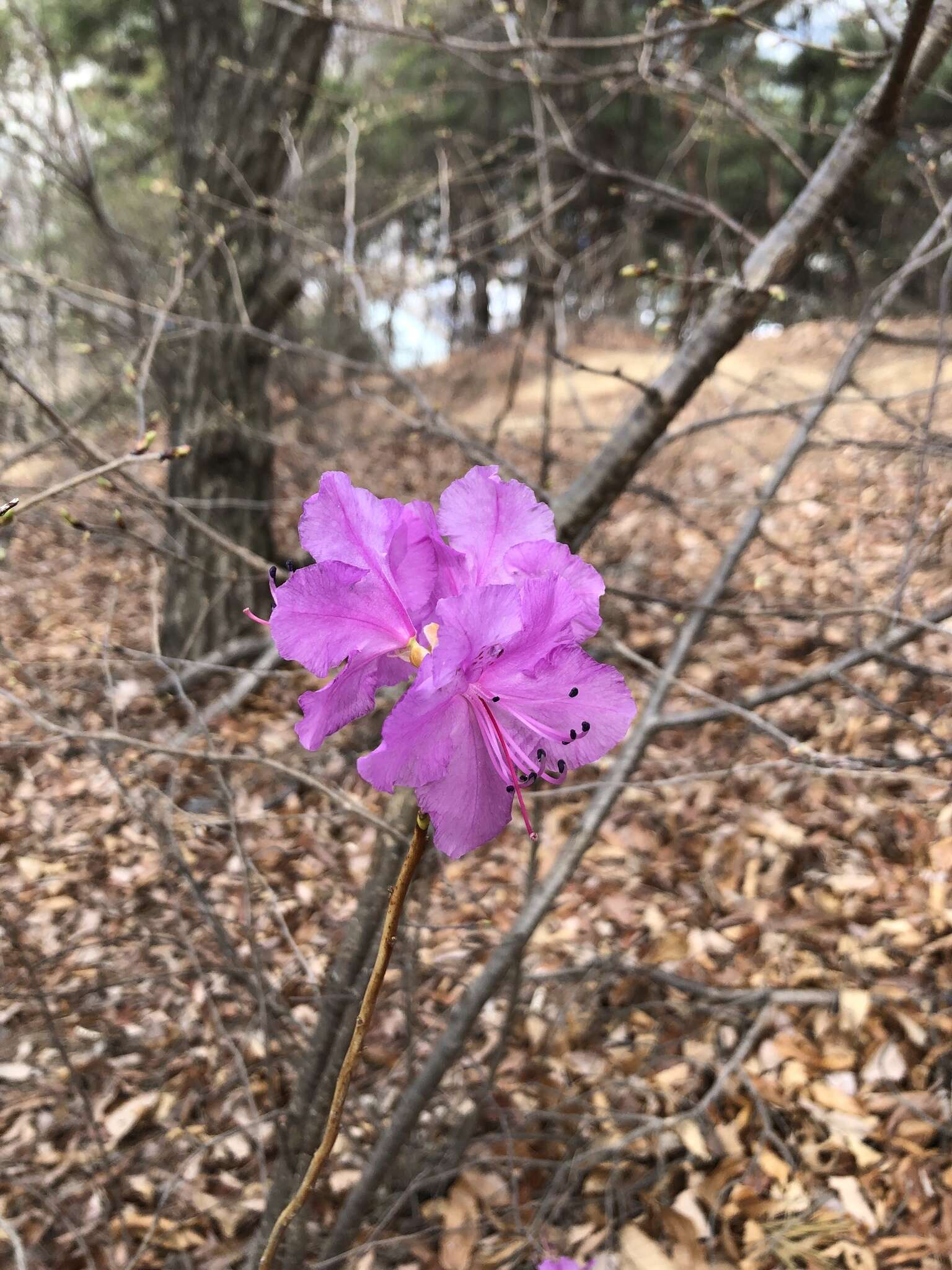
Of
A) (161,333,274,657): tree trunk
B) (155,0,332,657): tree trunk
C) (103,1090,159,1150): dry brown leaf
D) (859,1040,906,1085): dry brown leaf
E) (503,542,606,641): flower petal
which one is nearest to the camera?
(503,542,606,641): flower petal

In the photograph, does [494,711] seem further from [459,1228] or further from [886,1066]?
[886,1066]

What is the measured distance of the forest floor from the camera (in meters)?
2.24

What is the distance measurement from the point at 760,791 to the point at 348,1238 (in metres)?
2.47

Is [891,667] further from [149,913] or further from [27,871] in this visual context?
[27,871]

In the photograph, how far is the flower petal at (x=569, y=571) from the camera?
84 centimetres

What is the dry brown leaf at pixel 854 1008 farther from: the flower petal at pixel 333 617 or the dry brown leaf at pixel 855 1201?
the flower petal at pixel 333 617

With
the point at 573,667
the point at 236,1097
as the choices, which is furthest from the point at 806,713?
the point at 573,667

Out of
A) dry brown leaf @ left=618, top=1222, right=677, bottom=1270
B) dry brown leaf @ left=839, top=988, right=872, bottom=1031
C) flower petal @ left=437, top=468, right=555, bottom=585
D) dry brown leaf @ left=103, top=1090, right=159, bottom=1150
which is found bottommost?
dry brown leaf @ left=618, top=1222, right=677, bottom=1270

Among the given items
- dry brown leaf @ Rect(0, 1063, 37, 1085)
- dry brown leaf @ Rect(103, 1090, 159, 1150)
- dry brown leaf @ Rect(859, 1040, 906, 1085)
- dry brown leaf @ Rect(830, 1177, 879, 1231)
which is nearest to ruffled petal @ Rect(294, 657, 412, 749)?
dry brown leaf @ Rect(830, 1177, 879, 1231)

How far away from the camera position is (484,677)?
2.63 feet

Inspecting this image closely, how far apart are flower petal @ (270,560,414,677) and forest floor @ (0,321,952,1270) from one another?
788 millimetres

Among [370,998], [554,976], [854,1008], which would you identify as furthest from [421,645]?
[854,1008]

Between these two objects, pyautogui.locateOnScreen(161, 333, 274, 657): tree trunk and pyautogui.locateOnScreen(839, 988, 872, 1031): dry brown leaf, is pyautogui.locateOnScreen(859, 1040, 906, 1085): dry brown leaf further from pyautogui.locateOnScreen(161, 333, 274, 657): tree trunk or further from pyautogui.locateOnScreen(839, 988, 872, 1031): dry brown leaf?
pyautogui.locateOnScreen(161, 333, 274, 657): tree trunk

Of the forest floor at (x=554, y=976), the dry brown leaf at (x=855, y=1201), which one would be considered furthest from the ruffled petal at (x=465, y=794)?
the dry brown leaf at (x=855, y=1201)
